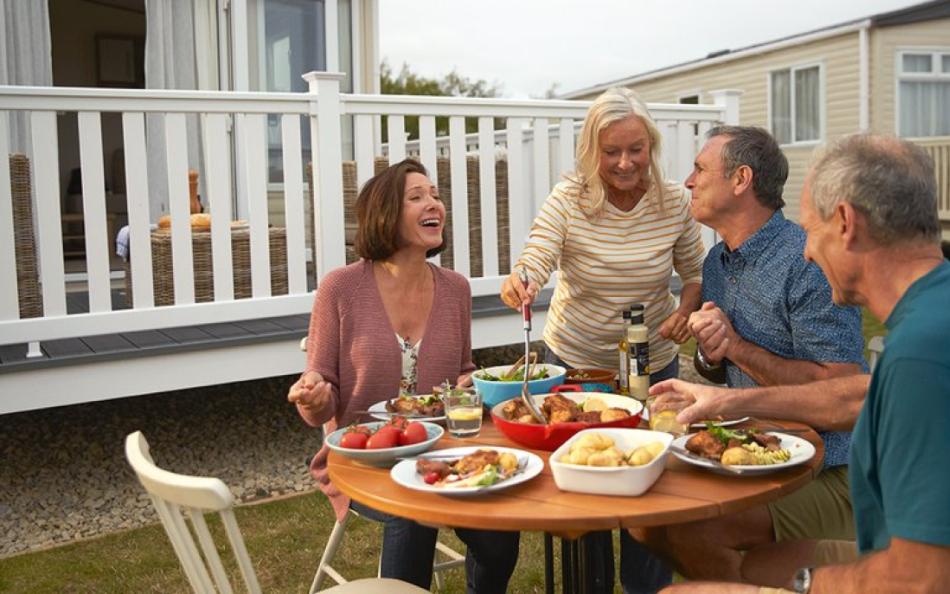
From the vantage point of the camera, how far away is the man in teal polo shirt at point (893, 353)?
147 centimetres

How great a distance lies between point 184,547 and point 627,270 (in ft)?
5.67

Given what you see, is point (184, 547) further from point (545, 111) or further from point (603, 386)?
point (545, 111)

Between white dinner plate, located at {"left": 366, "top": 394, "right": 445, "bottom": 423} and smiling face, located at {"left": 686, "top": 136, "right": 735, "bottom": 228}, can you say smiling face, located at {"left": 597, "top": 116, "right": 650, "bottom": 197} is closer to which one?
smiling face, located at {"left": 686, "top": 136, "right": 735, "bottom": 228}

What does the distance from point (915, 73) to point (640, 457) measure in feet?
58.6

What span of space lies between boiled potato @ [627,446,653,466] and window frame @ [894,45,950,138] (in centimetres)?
1688

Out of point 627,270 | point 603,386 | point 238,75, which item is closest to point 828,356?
point 603,386

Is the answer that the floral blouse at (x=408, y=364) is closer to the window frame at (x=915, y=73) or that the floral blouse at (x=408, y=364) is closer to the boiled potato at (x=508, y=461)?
the boiled potato at (x=508, y=461)

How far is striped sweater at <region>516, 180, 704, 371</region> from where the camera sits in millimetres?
3162

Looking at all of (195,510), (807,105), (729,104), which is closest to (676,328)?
(195,510)

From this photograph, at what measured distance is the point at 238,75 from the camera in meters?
7.81

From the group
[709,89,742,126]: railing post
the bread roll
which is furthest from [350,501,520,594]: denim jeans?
[709,89,742,126]: railing post

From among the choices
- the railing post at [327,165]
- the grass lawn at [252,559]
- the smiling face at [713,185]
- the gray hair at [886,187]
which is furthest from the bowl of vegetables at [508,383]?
the railing post at [327,165]

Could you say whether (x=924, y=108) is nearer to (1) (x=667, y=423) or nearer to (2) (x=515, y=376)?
(2) (x=515, y=376)

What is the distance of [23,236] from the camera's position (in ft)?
15.7
